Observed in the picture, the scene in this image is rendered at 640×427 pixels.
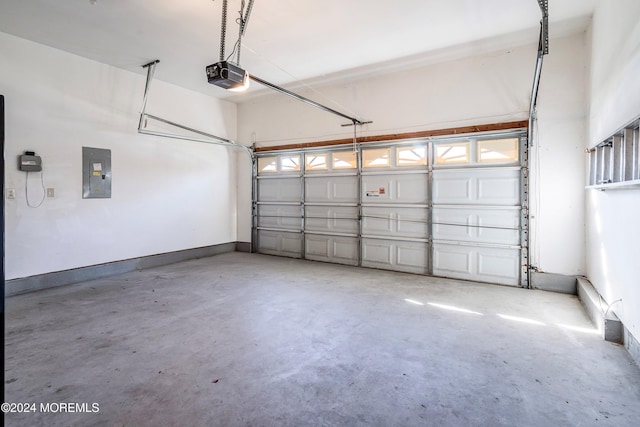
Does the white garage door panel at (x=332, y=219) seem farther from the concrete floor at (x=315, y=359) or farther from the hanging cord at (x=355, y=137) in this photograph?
the concrete floor at (x=315, y=359)

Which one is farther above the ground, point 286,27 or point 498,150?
point 286,27

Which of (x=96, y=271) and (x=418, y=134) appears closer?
(x=96, y=271)

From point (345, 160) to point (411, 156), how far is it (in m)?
1.28

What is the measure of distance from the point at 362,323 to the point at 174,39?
4402 millimetres

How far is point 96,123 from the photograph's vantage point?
5035mm

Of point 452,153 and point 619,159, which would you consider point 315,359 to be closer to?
point 619,159

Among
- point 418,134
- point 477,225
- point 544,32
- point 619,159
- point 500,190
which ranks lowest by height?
point 477,225

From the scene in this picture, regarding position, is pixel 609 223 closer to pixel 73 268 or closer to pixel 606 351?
pixel 606 351

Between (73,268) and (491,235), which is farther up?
(491,235)

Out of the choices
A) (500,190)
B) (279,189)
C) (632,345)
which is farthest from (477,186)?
(279,189)

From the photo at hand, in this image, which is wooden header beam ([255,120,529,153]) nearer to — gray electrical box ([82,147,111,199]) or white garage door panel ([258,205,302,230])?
white garage door panel ([258,205,302,230])

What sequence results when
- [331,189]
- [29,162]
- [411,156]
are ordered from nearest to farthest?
[29,162] → [411,156] → [331,189]

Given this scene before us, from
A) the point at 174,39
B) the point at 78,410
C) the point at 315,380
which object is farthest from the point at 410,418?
the point at 174,39

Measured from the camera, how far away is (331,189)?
635 cm
